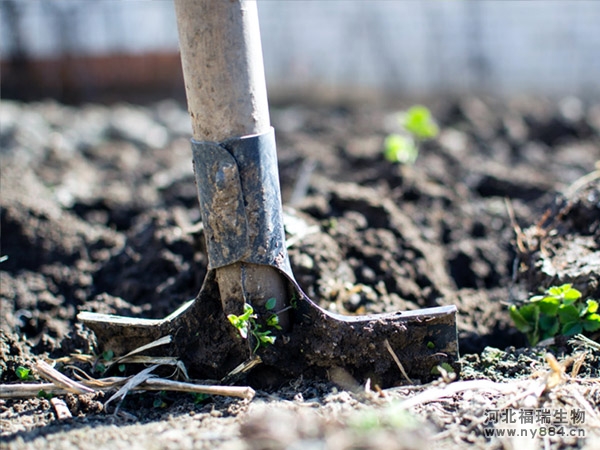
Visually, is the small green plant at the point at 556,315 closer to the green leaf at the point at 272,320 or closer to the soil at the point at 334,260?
the soil at the point at 334,260

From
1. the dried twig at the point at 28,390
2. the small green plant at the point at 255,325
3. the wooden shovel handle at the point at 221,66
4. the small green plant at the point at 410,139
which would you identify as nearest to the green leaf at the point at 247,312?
the small green plant at the point at 255,325

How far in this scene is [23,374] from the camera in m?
2.24

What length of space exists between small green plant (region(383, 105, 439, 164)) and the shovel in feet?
7.92

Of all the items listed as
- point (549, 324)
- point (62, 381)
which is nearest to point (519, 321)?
point (549, 324)

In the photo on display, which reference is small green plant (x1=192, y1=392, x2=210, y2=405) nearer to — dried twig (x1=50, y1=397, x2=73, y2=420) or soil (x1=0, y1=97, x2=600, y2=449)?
soil (x1=0, y1=97, x2=600, y2=449)

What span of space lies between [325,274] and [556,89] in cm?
794

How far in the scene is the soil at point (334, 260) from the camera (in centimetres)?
184

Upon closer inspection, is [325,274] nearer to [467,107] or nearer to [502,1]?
[467,107]

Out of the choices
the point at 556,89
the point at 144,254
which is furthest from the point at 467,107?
the point at 144,254

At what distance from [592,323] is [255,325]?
1.18 meters

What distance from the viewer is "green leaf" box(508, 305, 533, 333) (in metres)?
2.42

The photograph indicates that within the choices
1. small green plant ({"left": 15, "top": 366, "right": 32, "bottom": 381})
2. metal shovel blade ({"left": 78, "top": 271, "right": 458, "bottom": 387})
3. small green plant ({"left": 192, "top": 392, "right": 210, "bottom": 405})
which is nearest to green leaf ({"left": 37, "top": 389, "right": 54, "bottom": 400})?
small green plant ({"left": 15, "top": 366, "right": 32, "bottom": 381})

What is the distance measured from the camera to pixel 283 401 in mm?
2012

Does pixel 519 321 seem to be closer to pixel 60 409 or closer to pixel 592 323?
pixel 592 323
